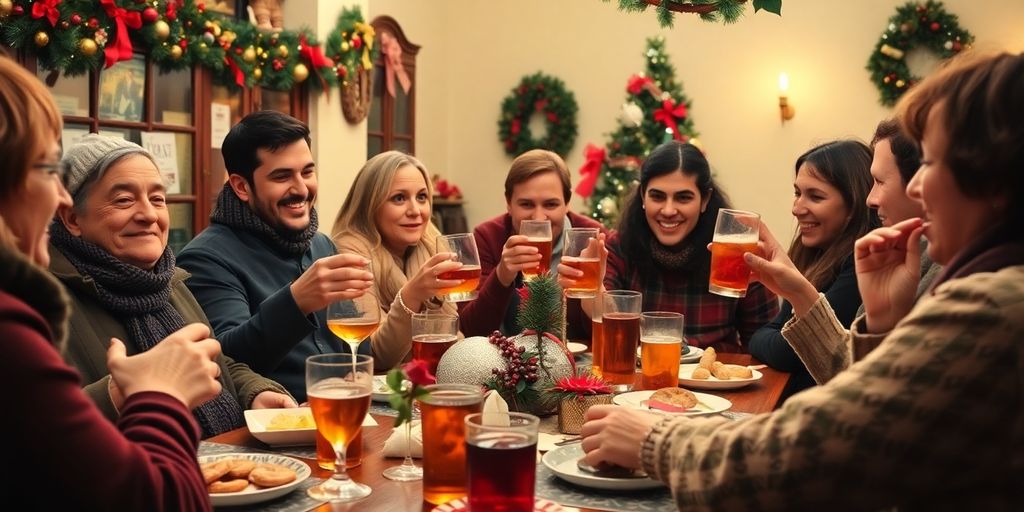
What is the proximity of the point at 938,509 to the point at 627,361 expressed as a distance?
1130 mm

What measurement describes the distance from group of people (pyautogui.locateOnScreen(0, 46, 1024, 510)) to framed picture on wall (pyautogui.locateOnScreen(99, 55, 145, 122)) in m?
1.59

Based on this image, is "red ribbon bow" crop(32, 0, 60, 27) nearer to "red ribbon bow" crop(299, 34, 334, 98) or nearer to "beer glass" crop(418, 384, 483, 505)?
"red ribbon bow" crop(299, 34, 334, 98)

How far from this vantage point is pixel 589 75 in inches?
297

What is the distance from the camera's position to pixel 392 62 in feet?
22.1

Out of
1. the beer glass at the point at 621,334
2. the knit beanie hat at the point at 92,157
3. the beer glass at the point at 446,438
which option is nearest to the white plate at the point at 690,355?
the beer glass at the point at 621,334

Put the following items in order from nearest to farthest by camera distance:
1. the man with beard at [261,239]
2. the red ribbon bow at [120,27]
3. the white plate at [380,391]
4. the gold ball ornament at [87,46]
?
the white plate at [380,391] < the man with beard at [261,239] < the gold ball ornament at [87,46] < the red ribbon bow at [120,27]

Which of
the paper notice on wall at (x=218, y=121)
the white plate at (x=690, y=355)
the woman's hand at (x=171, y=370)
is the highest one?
the paper notice on wall at (x=218, y=121)

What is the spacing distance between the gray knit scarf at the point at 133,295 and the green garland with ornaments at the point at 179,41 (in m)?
1.98

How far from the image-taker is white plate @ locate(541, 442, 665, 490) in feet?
4.77

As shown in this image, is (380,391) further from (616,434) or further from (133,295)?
(616,434)

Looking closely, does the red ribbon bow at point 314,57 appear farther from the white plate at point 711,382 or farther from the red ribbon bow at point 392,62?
the white plate at point 711,382

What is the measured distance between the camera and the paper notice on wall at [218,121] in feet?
16.2

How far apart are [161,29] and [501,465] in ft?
11.8

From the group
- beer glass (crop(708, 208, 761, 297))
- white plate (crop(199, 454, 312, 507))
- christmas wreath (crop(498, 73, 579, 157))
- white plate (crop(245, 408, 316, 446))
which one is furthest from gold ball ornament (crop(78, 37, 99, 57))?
christmas wreath (crop(498, 73, 579, 157))
